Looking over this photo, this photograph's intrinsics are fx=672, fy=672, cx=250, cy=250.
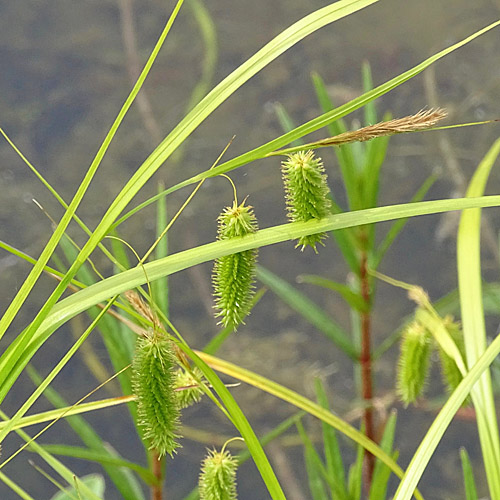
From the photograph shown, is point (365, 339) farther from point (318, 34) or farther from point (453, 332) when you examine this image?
point (318, 34)

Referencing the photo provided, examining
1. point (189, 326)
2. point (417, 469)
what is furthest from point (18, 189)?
point (417, 469)

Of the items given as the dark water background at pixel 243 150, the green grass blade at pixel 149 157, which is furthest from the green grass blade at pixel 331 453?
the dark water background at pixel 243 150

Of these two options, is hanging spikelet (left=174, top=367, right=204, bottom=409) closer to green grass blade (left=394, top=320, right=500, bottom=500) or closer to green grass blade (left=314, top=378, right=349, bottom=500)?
green grass blade (left=394, top=320, right=500, bottom=500)

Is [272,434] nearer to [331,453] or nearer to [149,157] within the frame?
[331,453]

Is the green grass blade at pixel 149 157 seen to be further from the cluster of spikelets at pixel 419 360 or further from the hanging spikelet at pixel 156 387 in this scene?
the cluster of spikelets at pixel 419 360

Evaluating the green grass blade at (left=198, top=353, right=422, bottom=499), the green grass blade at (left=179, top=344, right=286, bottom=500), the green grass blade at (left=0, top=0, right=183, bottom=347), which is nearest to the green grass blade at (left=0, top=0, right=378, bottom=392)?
the green grass blade at (left=0, top=0, right=183, bottom=347)

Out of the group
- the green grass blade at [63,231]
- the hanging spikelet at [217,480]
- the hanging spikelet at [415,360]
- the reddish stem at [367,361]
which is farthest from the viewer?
the reddish stem at [367,361]

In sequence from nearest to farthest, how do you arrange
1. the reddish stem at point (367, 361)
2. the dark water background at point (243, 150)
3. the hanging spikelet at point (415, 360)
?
the hanging spikelet at point (415, 360)
the reddish stem at point (367, 361)
the dark water background at point (243, 150)
